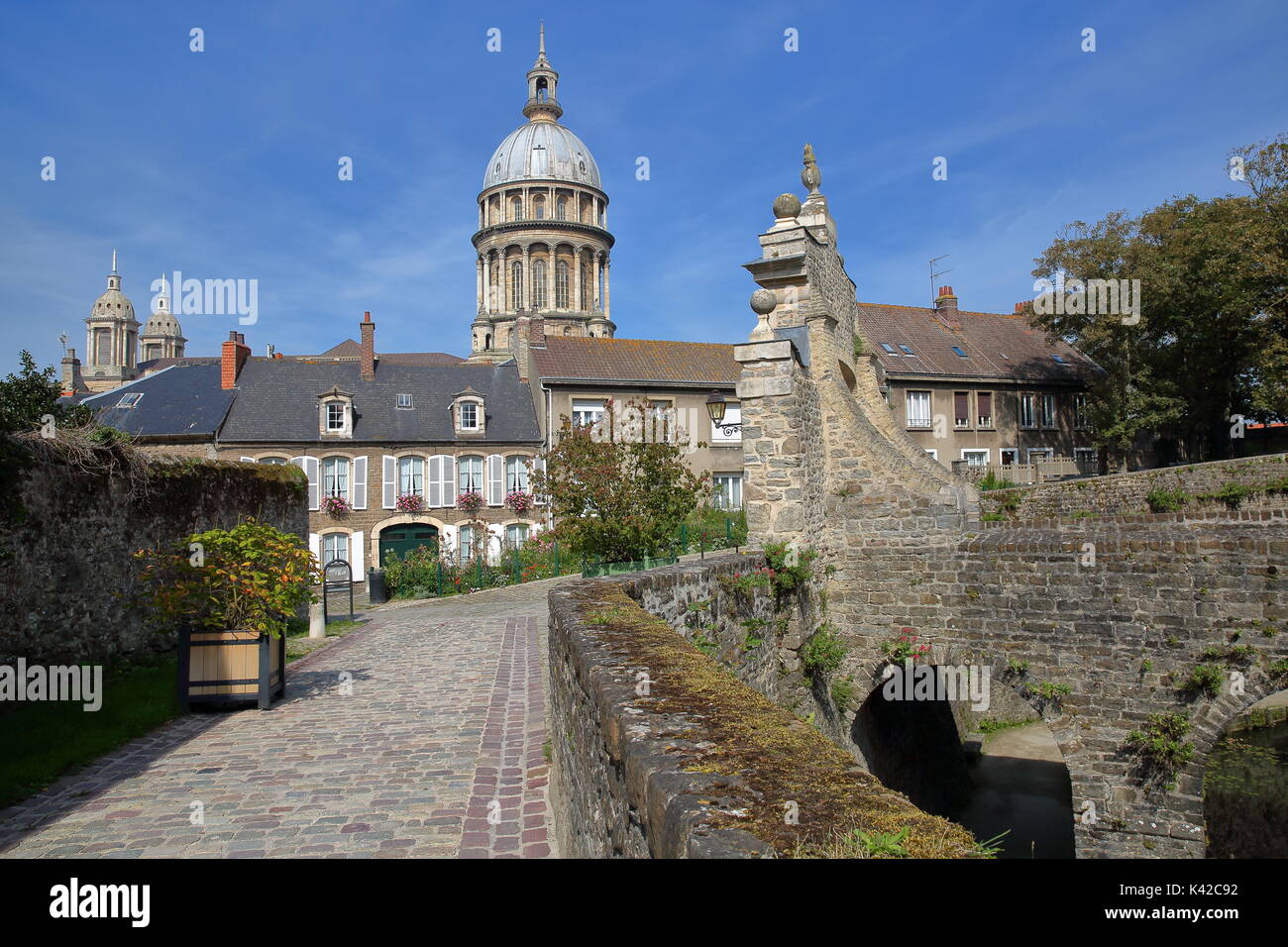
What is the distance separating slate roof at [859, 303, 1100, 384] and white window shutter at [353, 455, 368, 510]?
62.5 ft

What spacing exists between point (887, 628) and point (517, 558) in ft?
39.8

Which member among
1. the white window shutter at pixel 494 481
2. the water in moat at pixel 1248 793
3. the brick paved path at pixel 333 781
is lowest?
the water in moat at pixel 1248 793

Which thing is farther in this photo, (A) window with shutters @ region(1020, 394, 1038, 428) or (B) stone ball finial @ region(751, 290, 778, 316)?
(A) window with shutters @ region(1020, 394, 1038, 428)

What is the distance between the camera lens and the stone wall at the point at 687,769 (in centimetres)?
219

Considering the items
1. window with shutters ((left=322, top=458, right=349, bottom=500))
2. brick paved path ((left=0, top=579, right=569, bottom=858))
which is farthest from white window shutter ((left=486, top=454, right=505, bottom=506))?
brick paved path ((left=0, top=579, right=569, bottom=858))

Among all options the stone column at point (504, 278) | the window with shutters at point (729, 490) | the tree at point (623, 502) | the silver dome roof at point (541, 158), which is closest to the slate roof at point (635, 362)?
the window with shutters at point (729, 490)

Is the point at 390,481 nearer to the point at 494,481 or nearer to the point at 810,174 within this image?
the point at 494,481

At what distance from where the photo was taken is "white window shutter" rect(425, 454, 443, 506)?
29656 mm

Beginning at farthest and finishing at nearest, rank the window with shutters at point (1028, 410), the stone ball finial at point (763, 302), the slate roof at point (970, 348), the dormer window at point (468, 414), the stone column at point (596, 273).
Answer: the stone column at point (596, 273)
the window with shutters at point (1028, 410)
the slate roof at point (970, 348)
the dormer window at point (468, 414)
the stone ball finial at point (763, 302)

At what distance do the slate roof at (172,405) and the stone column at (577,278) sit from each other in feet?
81.5

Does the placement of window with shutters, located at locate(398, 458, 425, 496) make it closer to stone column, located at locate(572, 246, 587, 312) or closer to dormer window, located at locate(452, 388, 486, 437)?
dormer window, located at locate(452, 388, 486, 437)

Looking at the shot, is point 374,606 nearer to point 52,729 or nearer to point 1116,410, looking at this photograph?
point 52,729

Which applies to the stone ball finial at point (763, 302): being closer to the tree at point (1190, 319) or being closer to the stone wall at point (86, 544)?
the stone wall at point (86, 544)
